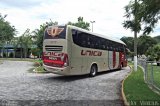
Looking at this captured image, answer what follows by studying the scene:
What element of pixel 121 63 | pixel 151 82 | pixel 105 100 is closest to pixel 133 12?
pixel 151 82

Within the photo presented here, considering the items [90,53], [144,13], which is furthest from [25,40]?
[144,13]

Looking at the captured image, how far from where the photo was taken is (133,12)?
1390cm

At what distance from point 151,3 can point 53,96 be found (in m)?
5.60

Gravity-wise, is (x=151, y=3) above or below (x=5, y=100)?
above

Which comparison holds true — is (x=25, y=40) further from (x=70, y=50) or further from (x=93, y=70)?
→ (x=70, y=50)

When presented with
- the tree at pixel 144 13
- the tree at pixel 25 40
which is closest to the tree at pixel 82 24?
A: the tree at pixel 25 40

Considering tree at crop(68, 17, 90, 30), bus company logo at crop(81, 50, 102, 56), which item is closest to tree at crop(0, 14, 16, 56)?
tree at crop(68, 17, 90, 30)

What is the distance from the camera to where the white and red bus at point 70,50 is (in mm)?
17438

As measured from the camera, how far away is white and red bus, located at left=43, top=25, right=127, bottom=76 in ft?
57.2

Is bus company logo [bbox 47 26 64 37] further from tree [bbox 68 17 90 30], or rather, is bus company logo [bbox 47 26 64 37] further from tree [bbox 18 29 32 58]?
tree [bbox 18 29 32 58]

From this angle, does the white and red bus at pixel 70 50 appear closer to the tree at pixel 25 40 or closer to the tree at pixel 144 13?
the tree at pixel 144 13

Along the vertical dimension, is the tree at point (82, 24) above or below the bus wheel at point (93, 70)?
above

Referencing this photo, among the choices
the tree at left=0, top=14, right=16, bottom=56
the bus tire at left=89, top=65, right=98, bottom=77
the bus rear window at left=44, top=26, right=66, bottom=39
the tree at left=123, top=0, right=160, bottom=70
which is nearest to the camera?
the tree at left=123, top=0, right=160, bottom=70

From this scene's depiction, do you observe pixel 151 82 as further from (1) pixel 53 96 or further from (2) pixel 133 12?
(1) pixel 53 96
